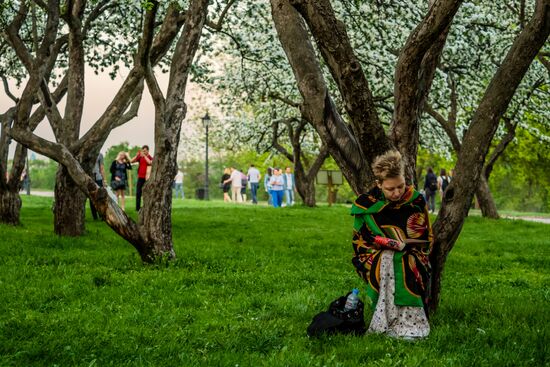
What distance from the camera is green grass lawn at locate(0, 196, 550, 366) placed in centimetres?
545

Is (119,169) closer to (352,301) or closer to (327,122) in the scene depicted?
(327,122)

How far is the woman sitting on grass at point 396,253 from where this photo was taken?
6031mm

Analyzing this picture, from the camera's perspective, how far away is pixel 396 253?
→ 6.08 m

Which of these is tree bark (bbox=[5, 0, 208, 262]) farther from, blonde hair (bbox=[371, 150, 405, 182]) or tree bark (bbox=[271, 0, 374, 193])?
blonde hair (bbox=[371, 150, 405, 182])

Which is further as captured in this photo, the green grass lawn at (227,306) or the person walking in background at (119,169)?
the person walking in background at (119,169)

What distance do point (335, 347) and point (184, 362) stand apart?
51.4 inches

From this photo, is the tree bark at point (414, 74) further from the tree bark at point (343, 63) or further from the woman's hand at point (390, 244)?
the woman's hand at point (390, 244)

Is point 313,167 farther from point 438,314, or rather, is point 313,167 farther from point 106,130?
point 438,314

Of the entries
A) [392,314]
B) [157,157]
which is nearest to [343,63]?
[392,314]

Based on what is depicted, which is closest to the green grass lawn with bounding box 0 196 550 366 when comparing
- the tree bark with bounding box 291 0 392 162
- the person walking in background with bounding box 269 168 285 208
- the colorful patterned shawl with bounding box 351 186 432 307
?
the colorful patterned shawl with bounding box 351 186 432 307

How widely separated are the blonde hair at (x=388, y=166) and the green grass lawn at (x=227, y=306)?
56.0 inches

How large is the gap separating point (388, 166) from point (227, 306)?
8.94 feet

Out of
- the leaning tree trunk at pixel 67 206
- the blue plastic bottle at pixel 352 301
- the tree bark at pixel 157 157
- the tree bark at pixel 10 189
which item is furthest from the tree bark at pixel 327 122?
the tree bark at pixel 10 189

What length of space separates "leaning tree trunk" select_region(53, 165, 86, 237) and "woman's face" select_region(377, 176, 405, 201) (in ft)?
29.5
